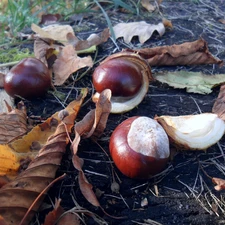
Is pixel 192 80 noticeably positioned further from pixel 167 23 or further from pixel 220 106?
pixel 167 23

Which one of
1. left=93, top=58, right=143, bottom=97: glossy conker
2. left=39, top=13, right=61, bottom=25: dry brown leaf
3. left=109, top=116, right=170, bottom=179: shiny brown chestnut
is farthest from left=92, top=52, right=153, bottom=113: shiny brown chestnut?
left=39, top=13, right=61, bottom=25: dry brown leaf

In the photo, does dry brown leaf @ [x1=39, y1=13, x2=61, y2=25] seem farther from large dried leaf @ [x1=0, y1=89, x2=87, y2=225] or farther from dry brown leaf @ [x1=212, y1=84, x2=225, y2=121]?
large dried leaf @ [x1=0, y1=89, x2=87, y2=225]

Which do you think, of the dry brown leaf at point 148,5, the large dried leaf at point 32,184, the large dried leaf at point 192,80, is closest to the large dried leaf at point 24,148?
the large dried leaf at point 32,184

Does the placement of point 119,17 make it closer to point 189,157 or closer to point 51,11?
point 51,11

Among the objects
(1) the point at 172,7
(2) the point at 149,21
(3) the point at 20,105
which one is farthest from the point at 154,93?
(1) the point at 172,7

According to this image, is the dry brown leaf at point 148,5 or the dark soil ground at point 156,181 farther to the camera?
the dry brown leaf at point 148,5

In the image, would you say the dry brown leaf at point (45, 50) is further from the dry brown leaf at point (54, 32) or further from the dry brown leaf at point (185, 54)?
the dry brown leaf at point (185, 54)
